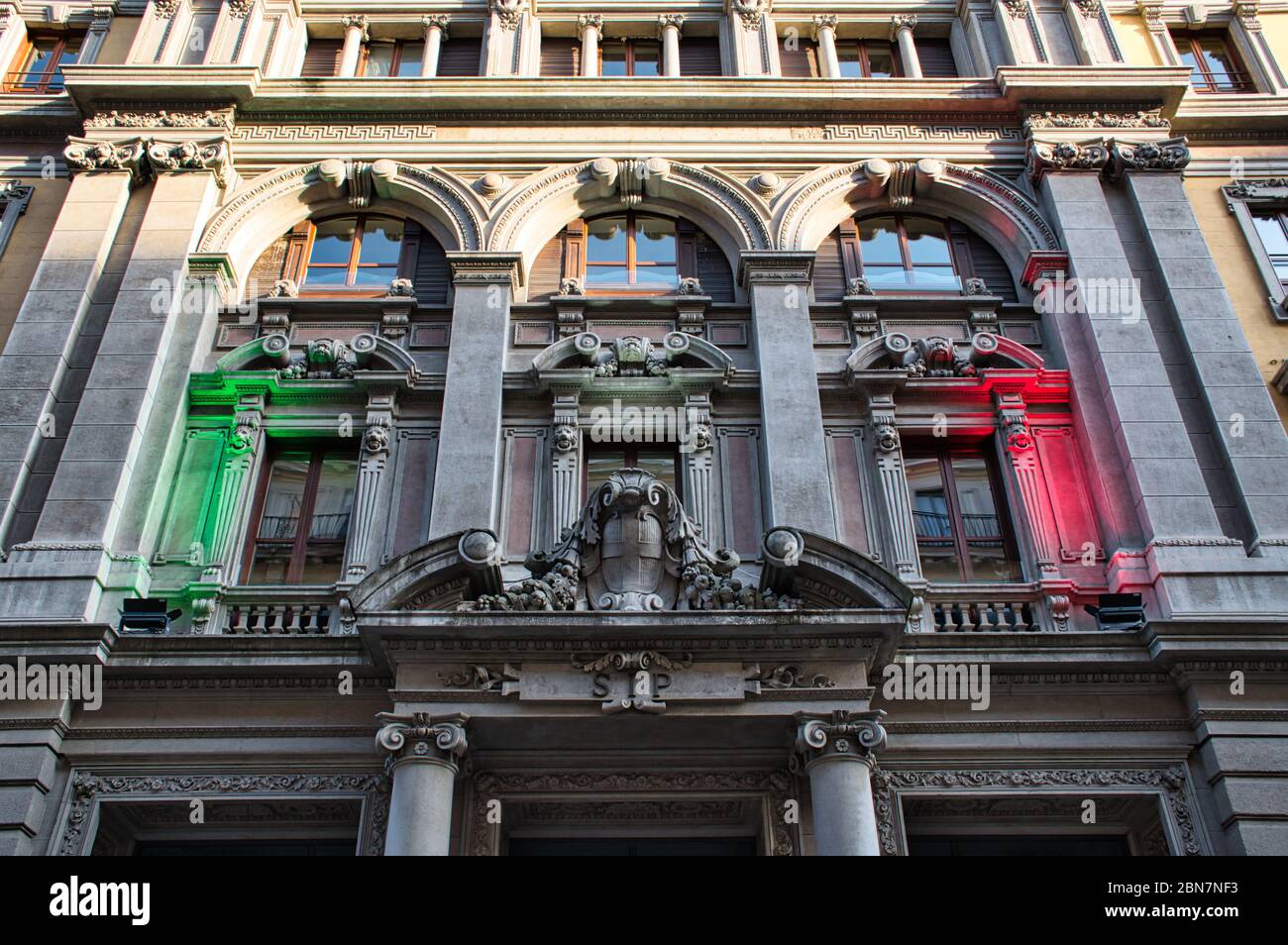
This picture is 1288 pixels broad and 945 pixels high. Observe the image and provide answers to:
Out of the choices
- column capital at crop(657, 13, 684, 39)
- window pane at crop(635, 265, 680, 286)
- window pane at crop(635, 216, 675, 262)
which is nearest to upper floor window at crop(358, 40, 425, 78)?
column capital at crop(657, 13, 684, 39)

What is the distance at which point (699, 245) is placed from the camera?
18438 millimetres

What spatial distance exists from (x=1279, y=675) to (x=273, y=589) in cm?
1180

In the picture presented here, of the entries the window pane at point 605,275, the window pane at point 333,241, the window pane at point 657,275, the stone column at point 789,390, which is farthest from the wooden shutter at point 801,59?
the window pane at point 333,241

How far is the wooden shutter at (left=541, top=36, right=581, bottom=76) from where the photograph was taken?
20.7 metres

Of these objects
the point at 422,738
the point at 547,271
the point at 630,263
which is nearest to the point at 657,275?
the point at 630,263

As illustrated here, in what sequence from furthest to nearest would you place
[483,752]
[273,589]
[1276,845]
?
[273,589] → [483,752] → [1276,845]

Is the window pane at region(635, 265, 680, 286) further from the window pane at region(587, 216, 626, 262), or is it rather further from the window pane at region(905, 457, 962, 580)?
the window pane at region(905, 457, 962, 580)

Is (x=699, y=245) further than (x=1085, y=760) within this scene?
Yes

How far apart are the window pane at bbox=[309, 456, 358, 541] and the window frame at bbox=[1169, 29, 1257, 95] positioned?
15770 millimetres

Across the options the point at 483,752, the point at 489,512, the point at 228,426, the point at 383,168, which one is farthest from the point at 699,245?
the point at 483,752

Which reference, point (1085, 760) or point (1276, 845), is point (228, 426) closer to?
point (1085, 760)

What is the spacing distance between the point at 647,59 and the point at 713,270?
5.48 m

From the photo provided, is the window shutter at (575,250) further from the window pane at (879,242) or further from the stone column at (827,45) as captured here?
the stone column at (827,45)
